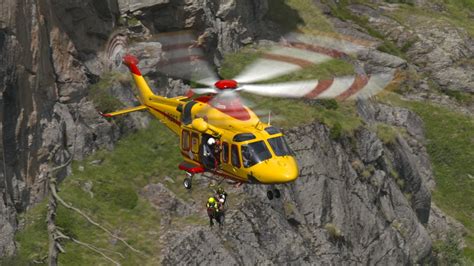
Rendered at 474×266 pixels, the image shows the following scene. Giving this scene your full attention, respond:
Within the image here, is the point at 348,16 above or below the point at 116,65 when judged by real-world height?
below

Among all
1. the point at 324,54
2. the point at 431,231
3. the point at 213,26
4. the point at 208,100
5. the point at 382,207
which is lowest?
the point at 431,231

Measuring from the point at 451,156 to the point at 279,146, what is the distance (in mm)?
40402

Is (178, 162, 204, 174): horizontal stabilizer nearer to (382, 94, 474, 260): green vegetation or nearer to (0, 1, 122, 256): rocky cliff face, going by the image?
(0, 1, 122, 256): rocky cliff face

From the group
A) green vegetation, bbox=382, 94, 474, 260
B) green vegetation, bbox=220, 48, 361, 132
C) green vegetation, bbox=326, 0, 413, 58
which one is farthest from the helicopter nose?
green vegetation, bbox=326, 0, 413, 58

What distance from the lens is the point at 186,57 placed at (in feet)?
147

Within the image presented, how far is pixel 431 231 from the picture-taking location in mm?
51219

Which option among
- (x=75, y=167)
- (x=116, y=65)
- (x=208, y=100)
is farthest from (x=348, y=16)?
(x=208, y=100)

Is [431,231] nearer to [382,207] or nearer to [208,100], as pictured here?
[382,207]

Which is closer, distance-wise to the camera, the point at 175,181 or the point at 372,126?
the point at 175,181

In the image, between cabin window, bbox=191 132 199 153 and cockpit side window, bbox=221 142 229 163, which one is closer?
cockpit side window, bbox=221 142 229 163

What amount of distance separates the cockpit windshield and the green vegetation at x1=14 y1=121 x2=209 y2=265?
950 centimetres

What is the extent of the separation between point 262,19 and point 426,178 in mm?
18544

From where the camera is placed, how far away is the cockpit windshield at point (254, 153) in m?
21.8

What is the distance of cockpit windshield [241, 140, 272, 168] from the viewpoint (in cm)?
2175
